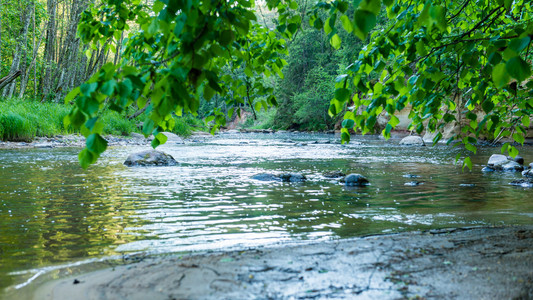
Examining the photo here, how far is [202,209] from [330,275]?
11.2 feet

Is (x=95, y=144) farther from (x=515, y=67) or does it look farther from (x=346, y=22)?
(x=515, y=67)

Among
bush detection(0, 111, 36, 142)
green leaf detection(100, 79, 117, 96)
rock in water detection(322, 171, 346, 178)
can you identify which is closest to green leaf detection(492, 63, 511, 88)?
green leaf detection(100, 79, 117, 96)

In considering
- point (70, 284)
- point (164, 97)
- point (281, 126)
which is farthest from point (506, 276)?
point (281, 126)

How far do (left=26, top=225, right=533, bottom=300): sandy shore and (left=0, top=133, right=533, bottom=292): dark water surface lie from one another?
84cm

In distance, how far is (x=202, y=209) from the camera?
18.9 ft

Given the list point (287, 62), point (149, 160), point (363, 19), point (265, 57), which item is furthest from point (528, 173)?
point (363, 19)

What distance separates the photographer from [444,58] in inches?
160

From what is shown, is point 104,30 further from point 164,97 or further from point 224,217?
point 224,217

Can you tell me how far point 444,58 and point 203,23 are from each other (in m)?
3.06

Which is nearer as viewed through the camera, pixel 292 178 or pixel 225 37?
pixel 225 37

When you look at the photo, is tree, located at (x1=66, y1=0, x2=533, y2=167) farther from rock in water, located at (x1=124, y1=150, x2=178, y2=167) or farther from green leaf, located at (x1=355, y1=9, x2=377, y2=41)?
rock in water, located at (x1=124, y1=150, x2=178, y2=167)

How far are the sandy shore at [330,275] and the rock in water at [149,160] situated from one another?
8821mm

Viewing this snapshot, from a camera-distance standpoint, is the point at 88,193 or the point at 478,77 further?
the point at 88,193

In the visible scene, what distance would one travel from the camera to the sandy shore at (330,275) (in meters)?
2.32
